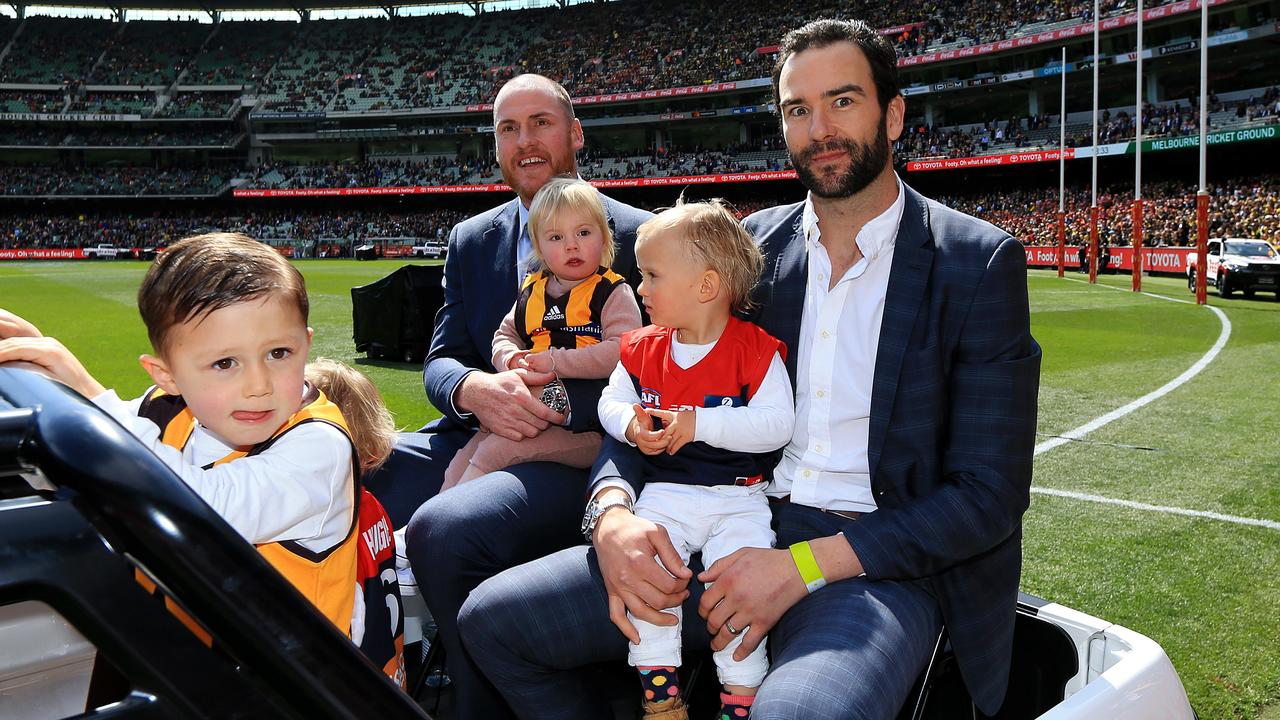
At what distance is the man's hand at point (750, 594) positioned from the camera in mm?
2086

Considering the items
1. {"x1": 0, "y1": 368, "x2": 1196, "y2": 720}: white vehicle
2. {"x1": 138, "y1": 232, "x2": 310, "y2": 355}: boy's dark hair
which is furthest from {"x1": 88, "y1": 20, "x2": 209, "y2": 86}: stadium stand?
{"x1": 0, "y1": 368, "x2": 1196, "y2": 720}: white vehicle

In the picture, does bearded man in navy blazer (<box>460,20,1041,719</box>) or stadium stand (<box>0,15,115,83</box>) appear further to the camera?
stadium stand (<box>0,15,115,83</box>)

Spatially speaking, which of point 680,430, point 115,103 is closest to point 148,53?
point 115,103

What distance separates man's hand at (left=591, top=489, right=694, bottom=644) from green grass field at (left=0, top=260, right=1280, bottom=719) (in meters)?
2.03

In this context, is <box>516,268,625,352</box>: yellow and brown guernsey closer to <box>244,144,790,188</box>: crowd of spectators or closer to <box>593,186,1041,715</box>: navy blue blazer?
<box>593,186,1041,715</box>: navy blue blazer

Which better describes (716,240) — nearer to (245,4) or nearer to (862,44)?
(862,44)

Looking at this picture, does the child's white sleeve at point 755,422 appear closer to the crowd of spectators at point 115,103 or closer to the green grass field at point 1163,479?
the green grass field at point 1163,479

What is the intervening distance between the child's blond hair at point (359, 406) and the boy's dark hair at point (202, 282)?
100 centimetres

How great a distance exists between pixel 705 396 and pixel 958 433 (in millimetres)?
666

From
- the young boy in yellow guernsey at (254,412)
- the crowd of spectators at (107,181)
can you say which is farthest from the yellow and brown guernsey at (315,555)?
the crowd of spectators at (107,181)

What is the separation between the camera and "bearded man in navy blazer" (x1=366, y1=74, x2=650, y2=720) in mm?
2553

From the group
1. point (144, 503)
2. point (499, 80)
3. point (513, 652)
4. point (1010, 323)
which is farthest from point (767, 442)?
point (499, 80)

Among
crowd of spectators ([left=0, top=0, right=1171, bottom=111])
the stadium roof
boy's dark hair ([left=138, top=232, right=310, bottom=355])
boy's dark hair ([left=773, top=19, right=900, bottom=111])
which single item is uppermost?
the stadium roof

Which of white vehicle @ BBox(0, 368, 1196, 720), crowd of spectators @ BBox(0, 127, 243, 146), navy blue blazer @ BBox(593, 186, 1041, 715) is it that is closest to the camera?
white vehicle @ BBox(0, 368, 1196, 720)
